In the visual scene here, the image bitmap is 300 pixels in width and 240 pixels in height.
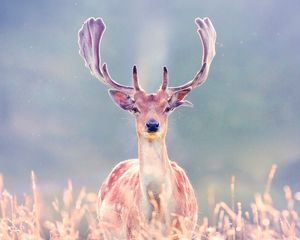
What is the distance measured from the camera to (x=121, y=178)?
4305mm

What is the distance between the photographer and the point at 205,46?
463 centimetres

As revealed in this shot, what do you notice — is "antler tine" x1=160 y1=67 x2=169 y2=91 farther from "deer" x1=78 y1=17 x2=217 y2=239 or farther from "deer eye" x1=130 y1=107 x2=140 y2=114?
"deer eye" x1=130 y1=107 x2=140 y2=114

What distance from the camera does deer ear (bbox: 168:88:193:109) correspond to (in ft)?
12.3

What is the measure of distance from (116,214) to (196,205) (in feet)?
2.39

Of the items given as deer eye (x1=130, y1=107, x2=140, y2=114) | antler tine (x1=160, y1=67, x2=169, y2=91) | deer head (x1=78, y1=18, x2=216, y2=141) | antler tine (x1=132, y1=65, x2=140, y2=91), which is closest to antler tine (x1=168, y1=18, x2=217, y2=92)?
→ deer head (x1=78, y1=18, x2=216, y2=141)

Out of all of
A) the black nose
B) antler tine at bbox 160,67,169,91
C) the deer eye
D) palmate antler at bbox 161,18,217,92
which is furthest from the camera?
palmate antler at bbox 161,18,217,92

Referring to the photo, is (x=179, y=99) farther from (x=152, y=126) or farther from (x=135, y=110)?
(x=152, y=126)

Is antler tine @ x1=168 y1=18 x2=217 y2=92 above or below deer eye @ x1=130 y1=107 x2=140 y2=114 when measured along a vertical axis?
above

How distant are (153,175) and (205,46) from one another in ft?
5.18

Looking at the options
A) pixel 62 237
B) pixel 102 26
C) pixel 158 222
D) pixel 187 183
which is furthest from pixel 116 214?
pixel 102 26

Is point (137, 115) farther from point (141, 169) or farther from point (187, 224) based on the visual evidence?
point (187, 224)

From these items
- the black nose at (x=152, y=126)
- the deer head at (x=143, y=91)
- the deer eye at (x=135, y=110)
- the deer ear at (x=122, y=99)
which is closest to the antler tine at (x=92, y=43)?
the deer head at (x=143, y=91)

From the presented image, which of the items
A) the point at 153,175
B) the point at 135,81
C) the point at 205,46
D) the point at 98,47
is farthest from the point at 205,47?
the point at 153,175

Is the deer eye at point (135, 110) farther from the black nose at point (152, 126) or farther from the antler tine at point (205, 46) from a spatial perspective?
the antler tine at point (205, 46)
